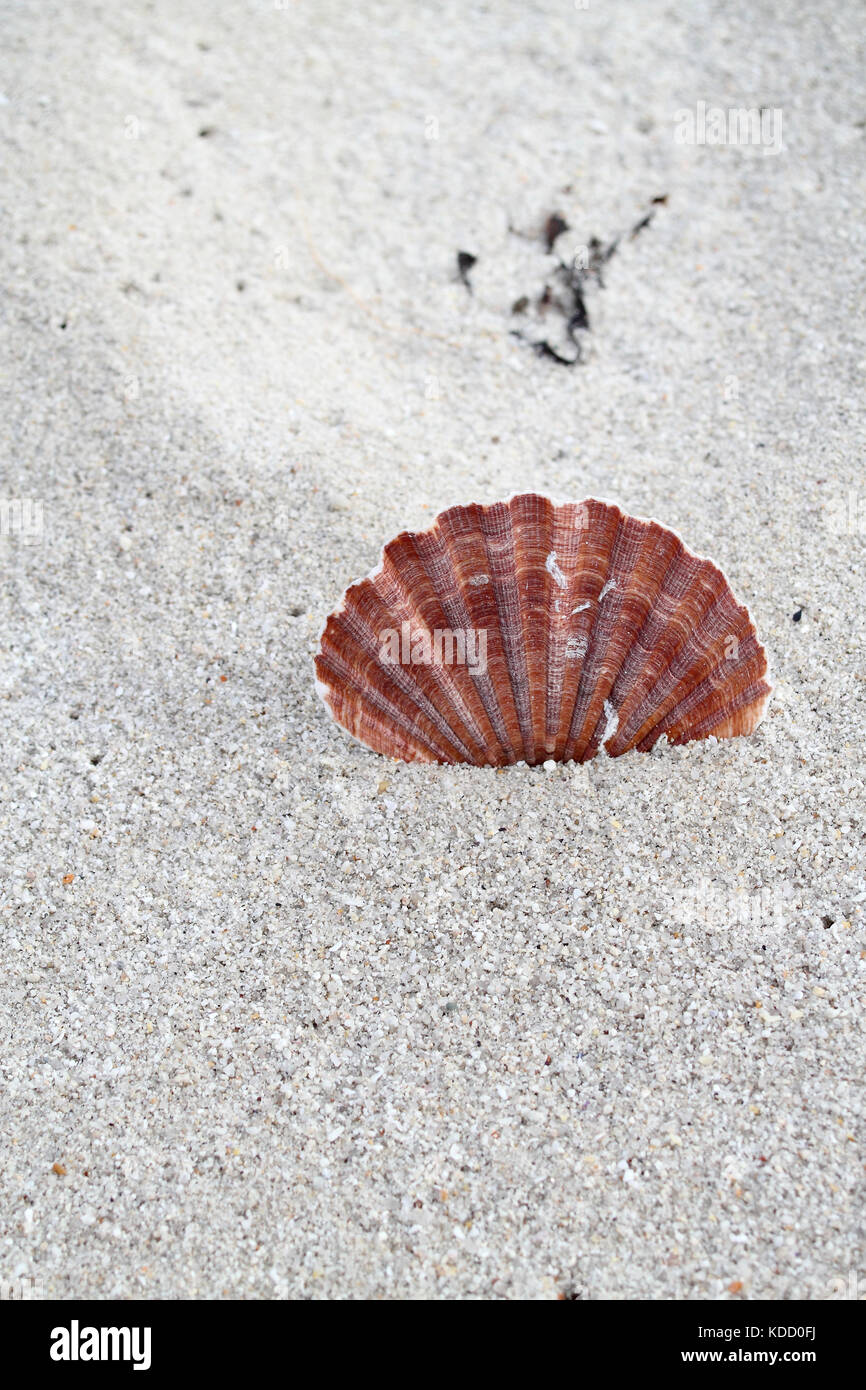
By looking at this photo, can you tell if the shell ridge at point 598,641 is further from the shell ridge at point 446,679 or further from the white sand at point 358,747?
the shell ridge at point 446,679

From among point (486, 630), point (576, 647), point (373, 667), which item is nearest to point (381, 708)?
point (373, 667)

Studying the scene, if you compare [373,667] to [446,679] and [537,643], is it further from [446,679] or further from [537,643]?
[537,643]

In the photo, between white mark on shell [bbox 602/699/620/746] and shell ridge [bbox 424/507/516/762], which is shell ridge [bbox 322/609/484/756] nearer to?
shell ridge [bbox 424/507/516/762]

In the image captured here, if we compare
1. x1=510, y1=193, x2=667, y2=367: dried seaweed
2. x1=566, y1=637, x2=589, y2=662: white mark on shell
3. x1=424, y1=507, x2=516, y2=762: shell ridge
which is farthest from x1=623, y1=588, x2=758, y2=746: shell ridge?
x1=510, y1=193, x2=667, y2=367: dried seaweed

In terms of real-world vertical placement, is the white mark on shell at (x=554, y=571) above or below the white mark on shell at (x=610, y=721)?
Answer: above

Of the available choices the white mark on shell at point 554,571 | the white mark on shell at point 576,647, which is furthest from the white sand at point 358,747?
the white mark on shell at point 554,571
